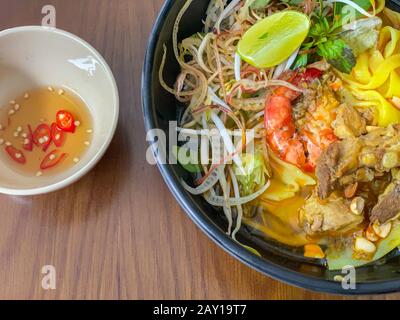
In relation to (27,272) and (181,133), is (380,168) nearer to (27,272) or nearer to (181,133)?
(181,133)

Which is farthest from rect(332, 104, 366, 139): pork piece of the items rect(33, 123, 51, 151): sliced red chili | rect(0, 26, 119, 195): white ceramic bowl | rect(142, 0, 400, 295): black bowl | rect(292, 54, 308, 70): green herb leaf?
rect(33, 123, 51, 151): sliced red chili

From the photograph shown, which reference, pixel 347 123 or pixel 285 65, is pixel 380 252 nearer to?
pixel 347 123

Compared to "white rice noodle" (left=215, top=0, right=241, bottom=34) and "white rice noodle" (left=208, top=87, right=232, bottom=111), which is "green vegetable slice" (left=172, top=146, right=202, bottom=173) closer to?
"white rice noodle" (left=208, top=87, right=232, bottom=111)

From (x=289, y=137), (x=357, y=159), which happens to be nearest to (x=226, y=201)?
(x=289, y=137)

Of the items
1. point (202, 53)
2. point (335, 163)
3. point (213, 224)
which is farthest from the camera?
point (202, 53)

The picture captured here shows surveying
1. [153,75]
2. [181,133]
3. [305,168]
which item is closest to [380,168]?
[305,168]

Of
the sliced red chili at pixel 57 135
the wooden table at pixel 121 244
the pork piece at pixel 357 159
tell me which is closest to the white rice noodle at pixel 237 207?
the wooden table at pixel 121 244

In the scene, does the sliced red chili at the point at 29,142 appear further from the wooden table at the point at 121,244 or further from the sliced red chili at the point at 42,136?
the wooden table at the point at 121,244
